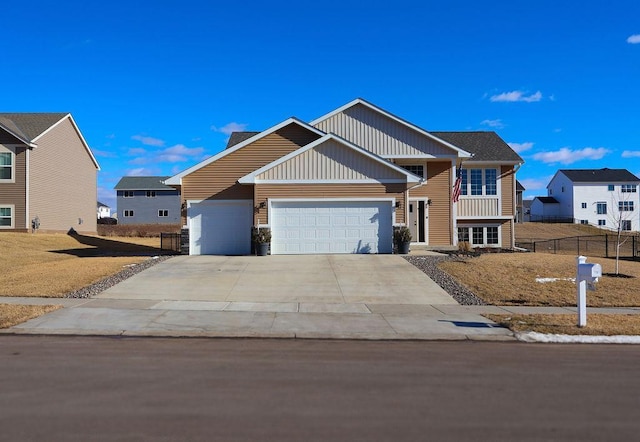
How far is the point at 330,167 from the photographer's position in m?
21.6

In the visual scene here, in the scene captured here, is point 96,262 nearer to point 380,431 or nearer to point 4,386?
point 4,386

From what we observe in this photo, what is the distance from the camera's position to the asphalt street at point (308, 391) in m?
4.86

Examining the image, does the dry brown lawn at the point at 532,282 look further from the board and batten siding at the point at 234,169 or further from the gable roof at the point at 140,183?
the gable roof at the point at 140,183

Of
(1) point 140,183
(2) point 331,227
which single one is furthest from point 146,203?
(2) point 331,227

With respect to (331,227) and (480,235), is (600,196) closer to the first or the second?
(480,235)

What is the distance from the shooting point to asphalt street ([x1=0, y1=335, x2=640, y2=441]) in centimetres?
486

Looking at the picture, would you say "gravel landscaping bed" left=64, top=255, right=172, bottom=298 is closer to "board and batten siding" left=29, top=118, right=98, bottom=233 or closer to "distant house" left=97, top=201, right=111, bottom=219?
"board and batten siding" left=29, top=118, right=98, bottom=233

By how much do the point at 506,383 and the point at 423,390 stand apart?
1216 mm

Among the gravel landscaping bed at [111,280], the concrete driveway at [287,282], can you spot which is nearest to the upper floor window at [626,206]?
the concrete driveway at [287,282]

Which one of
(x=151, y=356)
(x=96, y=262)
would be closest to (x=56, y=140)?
(x=96, y=262)

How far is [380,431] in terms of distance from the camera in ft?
15.9

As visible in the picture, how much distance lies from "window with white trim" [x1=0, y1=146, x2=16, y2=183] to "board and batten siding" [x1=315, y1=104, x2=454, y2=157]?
1981cm

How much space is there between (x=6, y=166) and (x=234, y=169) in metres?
18.1

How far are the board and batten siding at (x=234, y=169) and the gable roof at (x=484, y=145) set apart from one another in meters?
8.67
